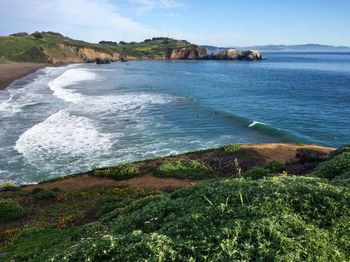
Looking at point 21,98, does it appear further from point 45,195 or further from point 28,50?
point 28,50

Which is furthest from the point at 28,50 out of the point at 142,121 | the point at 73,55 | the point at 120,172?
the point at 120,172

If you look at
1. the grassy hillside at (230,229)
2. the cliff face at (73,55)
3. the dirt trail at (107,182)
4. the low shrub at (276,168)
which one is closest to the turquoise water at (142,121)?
the dirt trail at (107,182)

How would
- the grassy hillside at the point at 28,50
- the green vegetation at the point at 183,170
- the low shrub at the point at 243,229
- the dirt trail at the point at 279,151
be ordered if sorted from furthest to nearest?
the grassy hillside at the point at 28,50 < the dirt trail at the point at 279,151 < the green vegetation at the point at 183,170 < the low shrub at the point at 243,229

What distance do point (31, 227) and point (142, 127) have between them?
31172 mm

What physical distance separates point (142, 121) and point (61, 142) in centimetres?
1344

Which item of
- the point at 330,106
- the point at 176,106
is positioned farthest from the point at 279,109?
the point at 176,106

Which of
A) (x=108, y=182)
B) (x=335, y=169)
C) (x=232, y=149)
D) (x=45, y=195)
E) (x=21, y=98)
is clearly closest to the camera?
(x=335, y=169)

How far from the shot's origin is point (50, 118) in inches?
2117

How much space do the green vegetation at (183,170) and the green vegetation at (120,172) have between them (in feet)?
5.56

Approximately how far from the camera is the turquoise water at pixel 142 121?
37812 mm

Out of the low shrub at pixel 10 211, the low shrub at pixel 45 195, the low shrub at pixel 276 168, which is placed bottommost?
the low shrub at pixel 45 195

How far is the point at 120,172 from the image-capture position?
28.4m

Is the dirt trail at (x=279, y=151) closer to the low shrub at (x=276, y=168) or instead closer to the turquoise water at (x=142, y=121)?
the low shrub at (x=276, y=168)

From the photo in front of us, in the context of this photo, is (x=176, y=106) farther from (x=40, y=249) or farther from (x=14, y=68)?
(x=14, y=68)
